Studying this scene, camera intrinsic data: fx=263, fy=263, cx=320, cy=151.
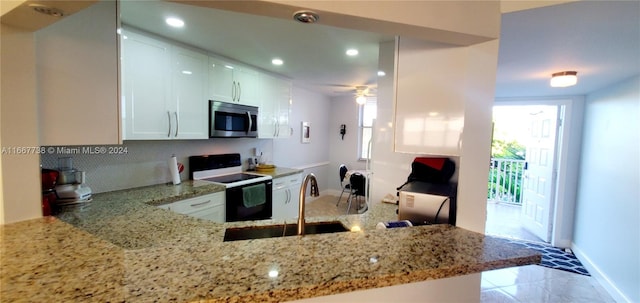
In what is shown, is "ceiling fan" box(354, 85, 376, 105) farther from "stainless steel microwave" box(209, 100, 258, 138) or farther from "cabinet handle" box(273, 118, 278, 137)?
"stainless steel microwave" box(209, 100, 258, 138)

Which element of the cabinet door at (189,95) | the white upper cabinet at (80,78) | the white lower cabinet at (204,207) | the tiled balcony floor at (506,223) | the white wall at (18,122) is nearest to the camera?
the white wall at (18,122)

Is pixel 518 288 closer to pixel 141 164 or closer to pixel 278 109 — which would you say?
pixel 278 109

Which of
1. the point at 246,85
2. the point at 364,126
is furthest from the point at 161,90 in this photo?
A: the point at 364,126

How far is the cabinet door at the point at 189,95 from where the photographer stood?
2477 millimetres

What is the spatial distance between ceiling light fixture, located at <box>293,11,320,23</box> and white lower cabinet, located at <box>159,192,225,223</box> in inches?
74.3

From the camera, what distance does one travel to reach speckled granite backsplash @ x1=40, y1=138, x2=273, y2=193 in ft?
6.85

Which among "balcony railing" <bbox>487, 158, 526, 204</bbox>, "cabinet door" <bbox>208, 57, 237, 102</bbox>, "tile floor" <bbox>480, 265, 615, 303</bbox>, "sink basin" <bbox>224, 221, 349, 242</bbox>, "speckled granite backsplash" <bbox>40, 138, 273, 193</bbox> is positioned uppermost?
"cabinet door" <bbox>208, 57, 237, 102</bbox>

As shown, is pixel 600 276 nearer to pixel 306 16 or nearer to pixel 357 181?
pixel 357 181

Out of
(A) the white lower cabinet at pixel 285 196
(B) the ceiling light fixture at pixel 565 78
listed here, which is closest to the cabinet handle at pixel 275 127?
(A) the white lower cabinet at pixel 285 196

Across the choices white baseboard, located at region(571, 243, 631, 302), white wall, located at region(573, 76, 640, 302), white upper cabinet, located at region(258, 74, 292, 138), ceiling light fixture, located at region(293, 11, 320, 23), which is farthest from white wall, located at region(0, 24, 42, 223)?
white baseboard, located at region(571, 243, 631, 302)

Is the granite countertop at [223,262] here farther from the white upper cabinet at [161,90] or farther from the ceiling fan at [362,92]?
the ceiling fan at [362,92]

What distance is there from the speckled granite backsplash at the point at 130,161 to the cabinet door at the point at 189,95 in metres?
0.33

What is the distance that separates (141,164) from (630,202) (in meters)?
4.56

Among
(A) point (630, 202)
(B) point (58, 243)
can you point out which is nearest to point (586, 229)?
(A) point (630, 202)
